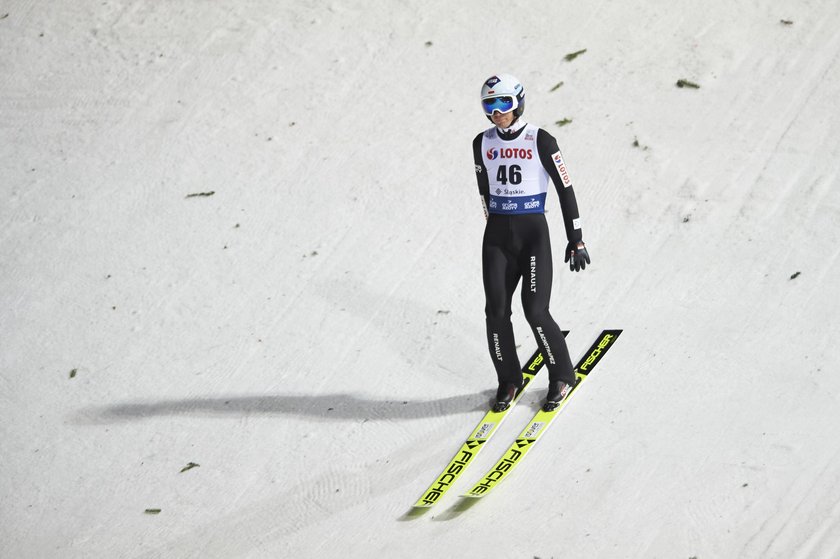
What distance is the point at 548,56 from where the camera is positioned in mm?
11469

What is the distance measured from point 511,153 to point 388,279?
8.53ft

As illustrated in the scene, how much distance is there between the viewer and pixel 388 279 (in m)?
9.30

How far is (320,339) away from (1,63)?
20.3 ft

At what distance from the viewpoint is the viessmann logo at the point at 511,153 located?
22.9ft

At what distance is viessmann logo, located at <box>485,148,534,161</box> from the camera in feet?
22.9

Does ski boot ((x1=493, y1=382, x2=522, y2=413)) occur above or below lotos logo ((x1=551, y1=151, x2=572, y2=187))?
below

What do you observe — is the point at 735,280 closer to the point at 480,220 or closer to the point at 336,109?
the point at 480,220

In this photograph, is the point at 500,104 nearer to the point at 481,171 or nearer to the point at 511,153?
the point at 511,153

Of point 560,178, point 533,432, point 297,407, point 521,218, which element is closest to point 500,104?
point 560,178

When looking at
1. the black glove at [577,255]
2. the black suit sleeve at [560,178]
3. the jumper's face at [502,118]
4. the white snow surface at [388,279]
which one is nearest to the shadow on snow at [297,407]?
the white snow surface at [388,279]

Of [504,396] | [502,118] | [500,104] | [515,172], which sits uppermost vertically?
[500,104]

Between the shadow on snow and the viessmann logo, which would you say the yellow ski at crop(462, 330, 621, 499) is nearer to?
the shadow on snow

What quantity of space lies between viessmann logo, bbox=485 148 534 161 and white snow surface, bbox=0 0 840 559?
1876mm

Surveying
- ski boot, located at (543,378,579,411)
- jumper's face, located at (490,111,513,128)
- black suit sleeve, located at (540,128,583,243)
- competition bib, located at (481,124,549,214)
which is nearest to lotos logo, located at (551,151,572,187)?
black suit sleeve, located at (540,128,583,243)
